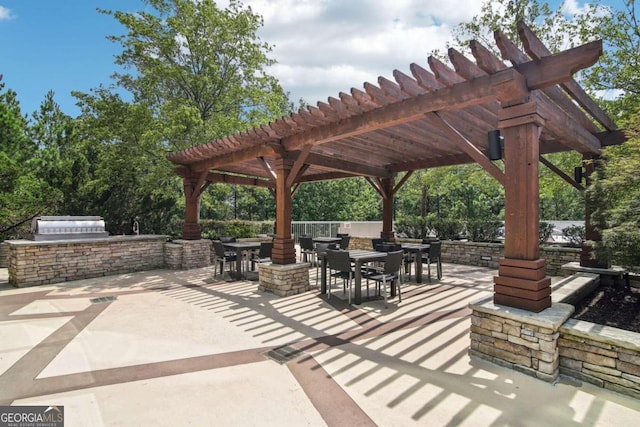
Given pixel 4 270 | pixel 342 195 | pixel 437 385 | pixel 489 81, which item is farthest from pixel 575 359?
pixel 342 195

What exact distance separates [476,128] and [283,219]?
3759 mm

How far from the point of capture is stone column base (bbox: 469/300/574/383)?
2.67 metres

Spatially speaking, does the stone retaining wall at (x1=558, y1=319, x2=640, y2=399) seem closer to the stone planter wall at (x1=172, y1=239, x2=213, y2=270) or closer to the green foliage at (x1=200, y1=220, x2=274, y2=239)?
the stone planter wall at (x1=172, y1=239, x2=213, y2=270)

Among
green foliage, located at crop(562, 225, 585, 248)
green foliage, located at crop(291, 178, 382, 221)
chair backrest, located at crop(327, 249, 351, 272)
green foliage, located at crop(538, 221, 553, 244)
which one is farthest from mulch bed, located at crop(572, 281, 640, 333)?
green foliage, located at crop(291, 178, 382, 221)

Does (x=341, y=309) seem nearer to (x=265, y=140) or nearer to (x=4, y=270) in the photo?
(x=265, y=140)

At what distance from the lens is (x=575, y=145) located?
486cm

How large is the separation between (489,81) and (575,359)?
8.85 ft

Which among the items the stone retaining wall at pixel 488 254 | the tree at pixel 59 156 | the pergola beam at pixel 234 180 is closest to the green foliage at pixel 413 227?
the stone retaining wall at pixel 488 254

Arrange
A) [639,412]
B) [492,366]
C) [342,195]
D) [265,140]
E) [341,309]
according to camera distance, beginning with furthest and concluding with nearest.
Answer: [342,195] → [265,140] → [341,309] → [492,366] → [639,412]

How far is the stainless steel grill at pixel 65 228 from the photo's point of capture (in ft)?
22.3

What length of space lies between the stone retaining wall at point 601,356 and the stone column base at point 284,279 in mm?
3988

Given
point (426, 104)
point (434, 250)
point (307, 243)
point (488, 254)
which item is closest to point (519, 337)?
point (426, 104)

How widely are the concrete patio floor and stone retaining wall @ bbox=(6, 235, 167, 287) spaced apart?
1.90m

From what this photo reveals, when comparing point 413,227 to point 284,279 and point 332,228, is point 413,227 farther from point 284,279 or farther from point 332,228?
point 284,279
